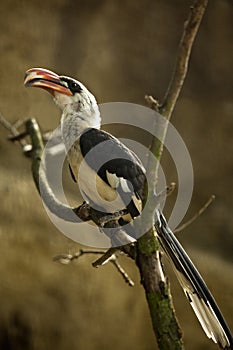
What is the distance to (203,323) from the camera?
127cm

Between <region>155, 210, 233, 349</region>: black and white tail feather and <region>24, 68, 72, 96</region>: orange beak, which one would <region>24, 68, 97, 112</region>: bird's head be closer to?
<region>24, 68, 72, 96</region>: orange beak

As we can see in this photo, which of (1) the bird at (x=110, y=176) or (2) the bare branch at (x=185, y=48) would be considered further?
(1) the bird at (x=110, y=176)

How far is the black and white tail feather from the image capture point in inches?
48.8

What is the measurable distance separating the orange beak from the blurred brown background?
99cm

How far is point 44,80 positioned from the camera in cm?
143

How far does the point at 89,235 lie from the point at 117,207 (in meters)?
0.88

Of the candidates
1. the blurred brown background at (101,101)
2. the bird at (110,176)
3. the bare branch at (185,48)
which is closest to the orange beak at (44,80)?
the bird at (110,176)

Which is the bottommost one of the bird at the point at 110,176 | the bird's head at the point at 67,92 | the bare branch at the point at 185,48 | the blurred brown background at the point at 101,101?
the blurred brown background at the point at 101,101

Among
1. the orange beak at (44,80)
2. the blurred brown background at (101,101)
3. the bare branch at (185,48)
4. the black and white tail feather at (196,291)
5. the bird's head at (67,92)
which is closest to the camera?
the bare branch at (185,48)

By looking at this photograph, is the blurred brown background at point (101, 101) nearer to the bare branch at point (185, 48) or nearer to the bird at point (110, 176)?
the bird at point (110, 176)

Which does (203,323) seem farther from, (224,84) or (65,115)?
(224,84)

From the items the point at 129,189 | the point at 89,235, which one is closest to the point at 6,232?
the point at 89,235

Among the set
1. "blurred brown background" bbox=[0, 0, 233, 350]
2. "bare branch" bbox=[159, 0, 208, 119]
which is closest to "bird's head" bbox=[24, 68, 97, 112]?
"bare branch" bbox=[159, 0, 208, 119]

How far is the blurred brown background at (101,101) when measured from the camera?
2443 millimetres
